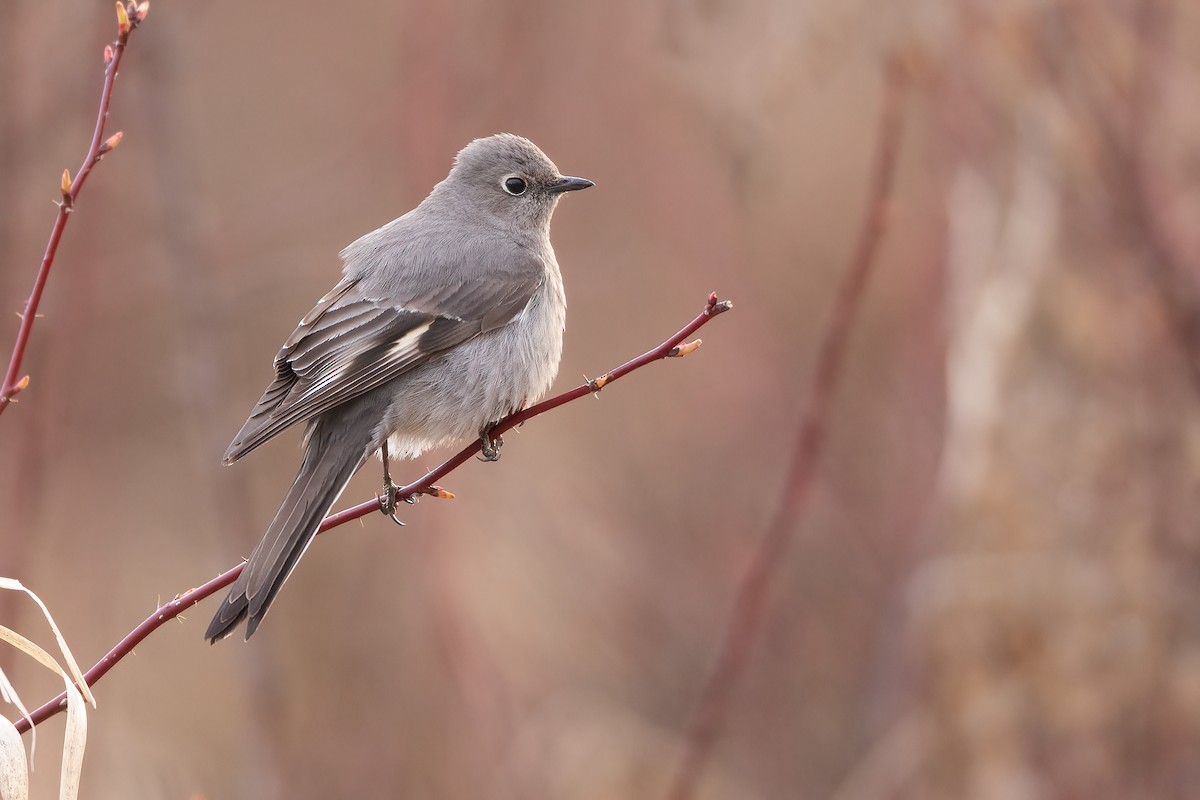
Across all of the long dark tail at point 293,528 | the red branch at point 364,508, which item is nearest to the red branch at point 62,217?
the red branch at point 364,508

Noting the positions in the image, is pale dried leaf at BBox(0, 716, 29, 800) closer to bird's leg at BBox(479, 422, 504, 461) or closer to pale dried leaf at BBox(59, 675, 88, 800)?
pale dried leaf at BBox(59, 675, 88, 800)

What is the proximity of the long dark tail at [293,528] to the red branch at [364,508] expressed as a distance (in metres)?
0.12

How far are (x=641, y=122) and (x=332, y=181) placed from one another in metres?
2.50

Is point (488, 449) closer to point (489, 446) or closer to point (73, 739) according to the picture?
point (489, 446)

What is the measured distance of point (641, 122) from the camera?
8.10 metres

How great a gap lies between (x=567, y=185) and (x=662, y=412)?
3.06 m

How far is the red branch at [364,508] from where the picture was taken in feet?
7.17

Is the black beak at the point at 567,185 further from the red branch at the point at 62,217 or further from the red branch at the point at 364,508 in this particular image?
the red branch at the point at 62,217

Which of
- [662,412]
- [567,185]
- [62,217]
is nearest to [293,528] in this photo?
[62,217]

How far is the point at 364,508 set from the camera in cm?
279

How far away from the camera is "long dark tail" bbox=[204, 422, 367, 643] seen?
285cm

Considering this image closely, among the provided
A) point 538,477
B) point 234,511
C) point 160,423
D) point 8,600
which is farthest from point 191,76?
point 8,600

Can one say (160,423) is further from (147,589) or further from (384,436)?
(384,436)

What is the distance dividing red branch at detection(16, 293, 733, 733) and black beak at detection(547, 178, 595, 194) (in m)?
1.20
